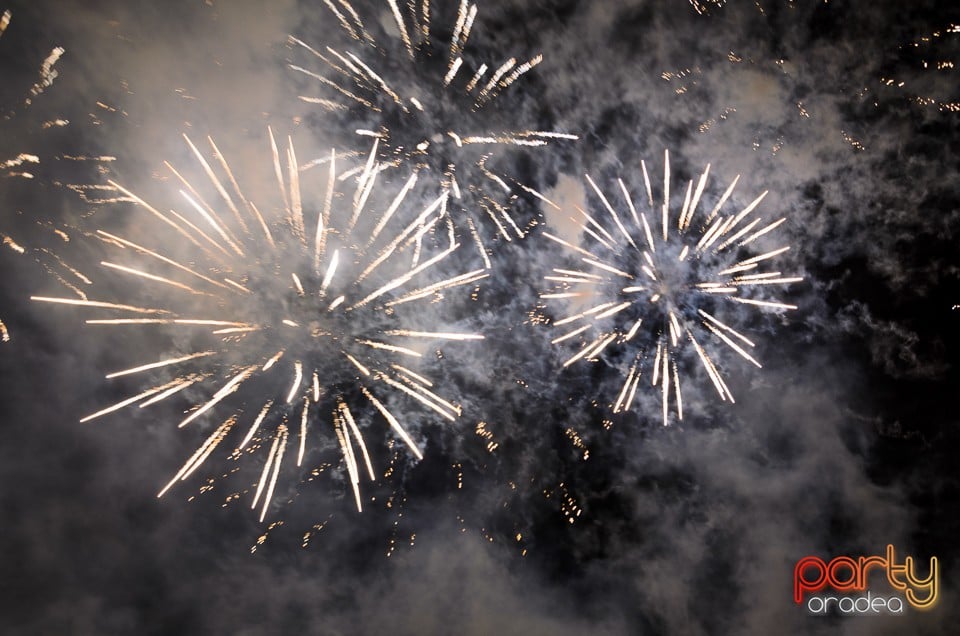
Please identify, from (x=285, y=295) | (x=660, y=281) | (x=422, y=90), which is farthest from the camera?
(x=660, y=281)

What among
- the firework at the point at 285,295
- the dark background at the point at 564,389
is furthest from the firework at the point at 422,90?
the firework at the point at 285,295

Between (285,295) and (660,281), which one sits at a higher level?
(660,281)

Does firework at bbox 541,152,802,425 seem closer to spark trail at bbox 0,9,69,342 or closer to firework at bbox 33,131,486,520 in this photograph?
firework at bbox 33,131,486,520

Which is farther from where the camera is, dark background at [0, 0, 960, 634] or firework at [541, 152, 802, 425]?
firework at [541, 152, 802, 425]

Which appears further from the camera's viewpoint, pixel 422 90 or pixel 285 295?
pixel 285 295

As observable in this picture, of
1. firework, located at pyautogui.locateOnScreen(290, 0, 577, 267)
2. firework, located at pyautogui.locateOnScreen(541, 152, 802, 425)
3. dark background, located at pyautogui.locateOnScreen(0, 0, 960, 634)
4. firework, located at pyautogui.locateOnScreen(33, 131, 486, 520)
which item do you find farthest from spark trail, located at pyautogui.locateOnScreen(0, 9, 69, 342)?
firework, located at pyautogui.locateOnScreen(541, 152, 802, 425)

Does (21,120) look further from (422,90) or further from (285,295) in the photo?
(422,90)

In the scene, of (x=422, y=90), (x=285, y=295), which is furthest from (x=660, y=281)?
(x=285, y=295)
